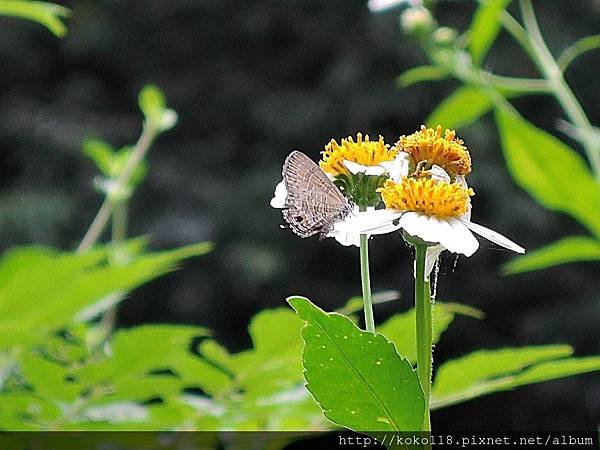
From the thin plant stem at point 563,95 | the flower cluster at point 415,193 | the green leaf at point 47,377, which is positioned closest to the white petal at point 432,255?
the flower cluster at point 415,193

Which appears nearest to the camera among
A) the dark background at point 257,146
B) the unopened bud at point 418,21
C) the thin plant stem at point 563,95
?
the thin plant stem at point 563,95

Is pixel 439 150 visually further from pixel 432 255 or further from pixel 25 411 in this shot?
pixel 25 411

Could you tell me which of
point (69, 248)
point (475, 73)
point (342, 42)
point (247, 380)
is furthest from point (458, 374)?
point (342, 42)

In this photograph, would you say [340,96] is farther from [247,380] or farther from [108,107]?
[247,380]

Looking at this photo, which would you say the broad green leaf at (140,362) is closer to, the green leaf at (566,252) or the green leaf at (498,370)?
the green leaf at (498,370)

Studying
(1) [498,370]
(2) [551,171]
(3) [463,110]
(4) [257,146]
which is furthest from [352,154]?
(4) [257,146]

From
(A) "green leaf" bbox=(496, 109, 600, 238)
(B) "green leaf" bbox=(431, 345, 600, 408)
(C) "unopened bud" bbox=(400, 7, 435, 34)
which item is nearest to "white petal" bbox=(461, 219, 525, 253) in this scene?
(B) "green leaf" bbox=(431, 345, 600, 408)

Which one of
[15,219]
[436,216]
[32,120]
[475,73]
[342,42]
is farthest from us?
[342,42]
